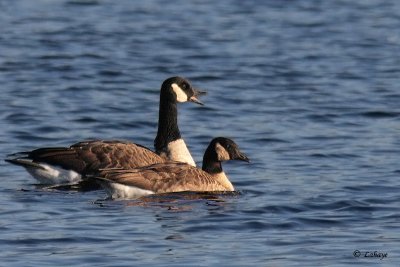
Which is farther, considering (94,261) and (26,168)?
(26,168)

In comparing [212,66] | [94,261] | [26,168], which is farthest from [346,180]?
[212,66]

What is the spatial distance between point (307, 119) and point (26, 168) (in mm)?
7854

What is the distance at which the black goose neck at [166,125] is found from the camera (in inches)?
789

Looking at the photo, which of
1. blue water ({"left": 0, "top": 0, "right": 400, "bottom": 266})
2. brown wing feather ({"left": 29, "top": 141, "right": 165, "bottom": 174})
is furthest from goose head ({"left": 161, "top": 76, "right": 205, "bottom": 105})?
brown wing feather ({"left": 29, "top": 141, "right": 165, "bottom": 174})

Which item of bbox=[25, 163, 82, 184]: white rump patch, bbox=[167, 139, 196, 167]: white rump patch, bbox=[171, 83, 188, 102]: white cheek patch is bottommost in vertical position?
bbox=[25, 163, 82, 184]: white rump patch

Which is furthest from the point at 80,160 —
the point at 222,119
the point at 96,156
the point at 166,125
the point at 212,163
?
the point at 222,119

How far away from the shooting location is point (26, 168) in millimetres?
18609

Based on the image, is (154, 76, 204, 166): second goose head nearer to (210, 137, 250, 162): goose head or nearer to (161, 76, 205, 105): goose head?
(161, 76, 205, 105): goose head

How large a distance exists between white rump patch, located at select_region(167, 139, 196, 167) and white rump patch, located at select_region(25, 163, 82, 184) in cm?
177

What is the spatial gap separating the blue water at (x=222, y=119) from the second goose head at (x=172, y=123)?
37.9 inches

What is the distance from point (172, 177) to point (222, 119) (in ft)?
25.2

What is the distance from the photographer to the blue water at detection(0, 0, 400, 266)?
47.6 ft

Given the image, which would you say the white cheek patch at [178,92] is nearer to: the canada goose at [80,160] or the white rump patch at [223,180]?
the canada goose at [80,160]

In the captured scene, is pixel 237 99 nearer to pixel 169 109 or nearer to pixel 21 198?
pixel 169 109
